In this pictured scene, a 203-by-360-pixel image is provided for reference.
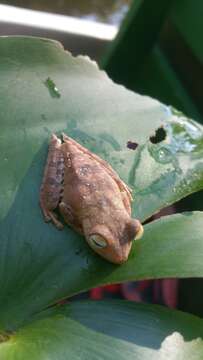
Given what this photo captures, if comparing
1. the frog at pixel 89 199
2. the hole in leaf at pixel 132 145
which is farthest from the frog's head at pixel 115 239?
the hole in leaf at pixel 132 145

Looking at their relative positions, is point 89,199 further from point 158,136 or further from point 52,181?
point 158,136

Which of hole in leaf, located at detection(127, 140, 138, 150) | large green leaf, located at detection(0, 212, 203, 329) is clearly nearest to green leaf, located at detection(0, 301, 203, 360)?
large green leaf, located at detection(0, 212, 203, 329)

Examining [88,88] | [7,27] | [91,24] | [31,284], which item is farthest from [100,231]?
[91,24]

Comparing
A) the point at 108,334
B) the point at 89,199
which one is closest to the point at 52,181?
the point at 89,199

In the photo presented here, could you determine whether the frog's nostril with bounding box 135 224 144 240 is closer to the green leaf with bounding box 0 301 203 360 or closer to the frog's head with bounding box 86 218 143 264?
the frog's head with bounding box 86 218 143 264

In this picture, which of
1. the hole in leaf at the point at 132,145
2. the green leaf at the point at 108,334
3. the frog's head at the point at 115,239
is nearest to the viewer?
the green leaf at the point at 108,334

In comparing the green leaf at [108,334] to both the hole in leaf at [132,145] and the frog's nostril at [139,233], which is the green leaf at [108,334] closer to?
the frog's nostril at [139,233]
